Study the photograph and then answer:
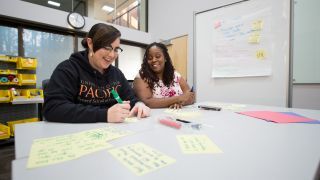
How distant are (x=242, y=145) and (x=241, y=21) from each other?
192 centimetres

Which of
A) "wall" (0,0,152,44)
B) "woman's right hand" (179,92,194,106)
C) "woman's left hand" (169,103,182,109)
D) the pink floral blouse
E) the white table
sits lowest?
the white table

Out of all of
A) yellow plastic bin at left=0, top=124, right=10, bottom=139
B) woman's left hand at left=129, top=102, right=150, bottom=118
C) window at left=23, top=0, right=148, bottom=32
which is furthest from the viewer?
window at left=23, top=0, right=148, bottom=32

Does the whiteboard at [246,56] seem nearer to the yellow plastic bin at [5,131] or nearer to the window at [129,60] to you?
the window at [129,60]

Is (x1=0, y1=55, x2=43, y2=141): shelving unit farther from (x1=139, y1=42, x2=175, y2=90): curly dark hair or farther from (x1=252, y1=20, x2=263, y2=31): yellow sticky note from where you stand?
(x1=252, y1=20, x2=263, y2=31): yellow sticky note

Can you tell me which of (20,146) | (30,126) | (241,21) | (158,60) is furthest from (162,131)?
(241,21)

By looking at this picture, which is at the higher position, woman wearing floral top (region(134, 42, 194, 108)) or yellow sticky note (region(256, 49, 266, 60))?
yellow sticky note (region(256, 49, 266, 60))

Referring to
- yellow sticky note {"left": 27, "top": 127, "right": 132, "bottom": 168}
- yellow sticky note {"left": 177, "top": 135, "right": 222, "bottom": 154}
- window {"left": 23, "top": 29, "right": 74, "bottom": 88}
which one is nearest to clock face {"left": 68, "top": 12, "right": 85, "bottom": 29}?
window {"left": 23, "top": 29, "right": 74, "bottom": 88}

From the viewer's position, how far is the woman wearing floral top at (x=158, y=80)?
4.75 feet

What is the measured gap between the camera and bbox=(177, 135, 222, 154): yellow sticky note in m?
0.48

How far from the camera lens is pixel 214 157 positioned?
0.44 m

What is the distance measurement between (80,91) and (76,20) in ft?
8.87

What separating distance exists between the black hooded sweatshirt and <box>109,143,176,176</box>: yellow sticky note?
356mm

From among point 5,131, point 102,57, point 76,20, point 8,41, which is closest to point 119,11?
point 76,20

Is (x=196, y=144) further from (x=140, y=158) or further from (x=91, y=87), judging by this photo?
(x=91, y=87)
